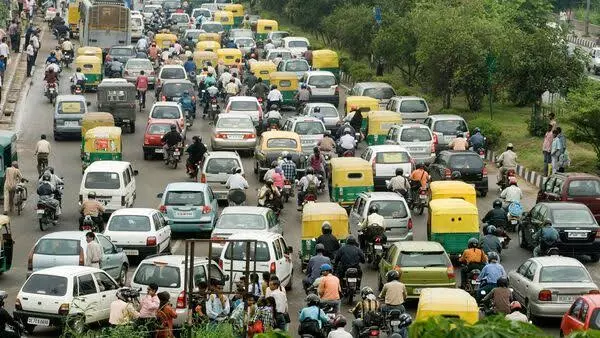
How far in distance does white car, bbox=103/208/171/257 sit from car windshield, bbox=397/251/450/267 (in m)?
6.05

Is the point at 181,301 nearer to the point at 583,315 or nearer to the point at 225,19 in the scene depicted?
the point at 583,315

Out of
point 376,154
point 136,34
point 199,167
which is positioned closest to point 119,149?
point 199,167

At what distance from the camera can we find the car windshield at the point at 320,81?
58.1 meters

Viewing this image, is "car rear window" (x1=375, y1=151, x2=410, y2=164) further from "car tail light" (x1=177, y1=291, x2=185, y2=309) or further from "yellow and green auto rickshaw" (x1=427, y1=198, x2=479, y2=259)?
"car tail light" (x1=177, y1=291, x2=185, y2=309)

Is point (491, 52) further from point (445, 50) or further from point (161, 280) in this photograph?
point (161, 280)

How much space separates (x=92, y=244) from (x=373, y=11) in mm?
41231

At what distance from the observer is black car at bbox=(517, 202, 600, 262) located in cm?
3284

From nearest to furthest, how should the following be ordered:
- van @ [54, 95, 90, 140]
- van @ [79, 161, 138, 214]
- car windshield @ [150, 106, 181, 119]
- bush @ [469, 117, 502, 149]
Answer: van @ [79, 161, 138, 214], car windshield @ [150, 106, 181, 119], van @ [54, 95, 90, 140], bush @ [469, 117, 502, 149]

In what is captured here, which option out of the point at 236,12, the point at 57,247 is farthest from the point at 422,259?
the point at 236,12

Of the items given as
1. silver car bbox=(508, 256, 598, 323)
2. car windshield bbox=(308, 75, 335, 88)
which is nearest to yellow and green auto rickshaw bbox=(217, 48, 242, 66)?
car windshield bbox=(308, 75, 335, 88)

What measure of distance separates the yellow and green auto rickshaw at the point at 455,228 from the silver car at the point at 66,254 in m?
6.79

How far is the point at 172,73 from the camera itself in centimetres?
5953

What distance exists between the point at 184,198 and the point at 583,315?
13.6 metres

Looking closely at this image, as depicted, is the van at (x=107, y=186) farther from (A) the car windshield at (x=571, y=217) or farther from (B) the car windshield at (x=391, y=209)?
(A) the car windshield at (x=571, y=217)
